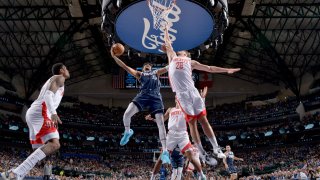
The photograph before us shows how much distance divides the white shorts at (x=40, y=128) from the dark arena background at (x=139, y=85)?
19321mm

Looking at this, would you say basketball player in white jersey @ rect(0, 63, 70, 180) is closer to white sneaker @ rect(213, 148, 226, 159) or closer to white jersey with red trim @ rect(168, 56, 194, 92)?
white jersey with red trim @ rect(168, 56, 194, 92)

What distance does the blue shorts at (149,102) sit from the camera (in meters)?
9.62

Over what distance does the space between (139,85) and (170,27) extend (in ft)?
77.9

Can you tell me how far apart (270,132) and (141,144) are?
14.2m

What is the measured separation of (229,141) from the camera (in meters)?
42.9

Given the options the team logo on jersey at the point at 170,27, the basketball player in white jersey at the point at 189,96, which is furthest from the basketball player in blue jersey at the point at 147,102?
the team logo on jersey at the point at 170,27

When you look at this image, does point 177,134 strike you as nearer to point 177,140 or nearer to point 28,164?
point 177,140

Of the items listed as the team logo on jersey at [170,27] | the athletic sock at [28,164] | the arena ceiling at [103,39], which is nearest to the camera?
the athletic sock at [28,164]

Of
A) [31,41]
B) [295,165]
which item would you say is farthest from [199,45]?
[31,41]

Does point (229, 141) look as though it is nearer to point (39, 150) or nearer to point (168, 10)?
point (168, 10)

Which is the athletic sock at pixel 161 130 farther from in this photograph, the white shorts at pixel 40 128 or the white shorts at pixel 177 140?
the white shorts at pixel 40 128

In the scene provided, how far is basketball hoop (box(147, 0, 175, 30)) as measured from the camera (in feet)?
46.6

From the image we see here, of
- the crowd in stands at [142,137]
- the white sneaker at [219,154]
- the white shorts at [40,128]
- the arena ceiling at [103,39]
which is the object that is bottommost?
the crowd in stands at [142,137]

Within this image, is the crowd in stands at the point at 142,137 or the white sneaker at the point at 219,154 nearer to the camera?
the white sneaker at the point at 219,154
